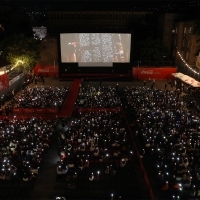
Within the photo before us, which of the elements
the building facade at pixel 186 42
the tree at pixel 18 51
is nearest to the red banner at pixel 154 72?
the building facade at pixel 186 42

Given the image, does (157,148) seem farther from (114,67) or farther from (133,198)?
(114,67)

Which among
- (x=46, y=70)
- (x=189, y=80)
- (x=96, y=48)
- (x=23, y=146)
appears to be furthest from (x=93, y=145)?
(x=46, y=70)

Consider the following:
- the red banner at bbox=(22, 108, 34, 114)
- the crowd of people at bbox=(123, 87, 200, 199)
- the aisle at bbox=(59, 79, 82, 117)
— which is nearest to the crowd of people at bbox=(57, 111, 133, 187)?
the crowd of people at bbox=(123, 87, 200, 199)

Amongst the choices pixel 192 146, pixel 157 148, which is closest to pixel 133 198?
pixel 157 148

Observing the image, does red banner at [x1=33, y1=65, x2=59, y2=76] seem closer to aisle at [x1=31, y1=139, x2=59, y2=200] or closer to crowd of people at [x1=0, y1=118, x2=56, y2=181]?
crowd of people at [x1=0, y1=118, x2=56, y2=181]

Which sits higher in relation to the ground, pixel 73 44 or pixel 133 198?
pixel 73 44
